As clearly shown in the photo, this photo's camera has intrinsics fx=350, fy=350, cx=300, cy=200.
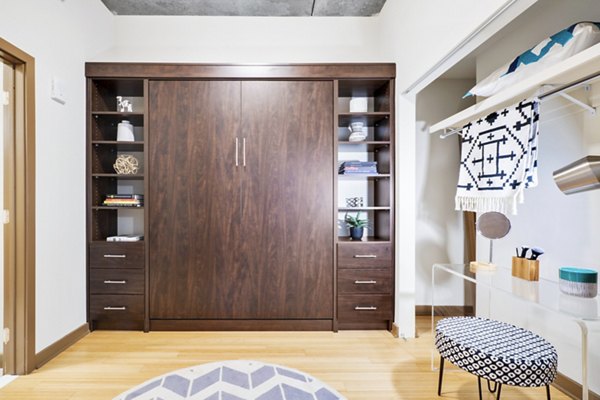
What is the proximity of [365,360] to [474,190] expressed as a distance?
4.46 feet

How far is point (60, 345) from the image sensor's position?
253cm

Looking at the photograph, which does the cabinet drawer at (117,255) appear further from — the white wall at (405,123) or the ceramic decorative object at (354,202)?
the white wall at (405,123)

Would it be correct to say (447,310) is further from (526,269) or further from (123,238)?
(123,238)

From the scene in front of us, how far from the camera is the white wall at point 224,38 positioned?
3.29 meters

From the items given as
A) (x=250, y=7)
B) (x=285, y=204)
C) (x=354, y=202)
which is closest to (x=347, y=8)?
(x=250, y=7)

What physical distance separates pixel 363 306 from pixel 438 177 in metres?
1.49

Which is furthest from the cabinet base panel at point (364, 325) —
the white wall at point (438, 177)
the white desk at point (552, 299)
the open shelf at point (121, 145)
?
the open shelf at point (121, 145)

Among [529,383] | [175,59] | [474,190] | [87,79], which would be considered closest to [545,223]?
[474,190]

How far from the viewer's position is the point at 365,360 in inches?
96.0

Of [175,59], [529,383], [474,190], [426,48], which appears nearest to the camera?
[529,383]

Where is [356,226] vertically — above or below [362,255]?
above

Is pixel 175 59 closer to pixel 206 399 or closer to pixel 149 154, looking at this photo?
pixel 149 154

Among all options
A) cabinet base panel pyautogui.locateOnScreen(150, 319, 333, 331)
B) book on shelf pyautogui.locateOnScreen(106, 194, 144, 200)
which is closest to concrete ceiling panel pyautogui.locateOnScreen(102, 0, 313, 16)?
book on shelf pyautogui.locateOnScreen(106, 194, 144, 200)

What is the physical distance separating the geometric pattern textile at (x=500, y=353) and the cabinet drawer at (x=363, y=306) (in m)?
1.04
